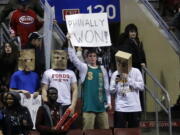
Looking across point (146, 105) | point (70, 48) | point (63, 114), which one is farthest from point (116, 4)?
point (63, 114)

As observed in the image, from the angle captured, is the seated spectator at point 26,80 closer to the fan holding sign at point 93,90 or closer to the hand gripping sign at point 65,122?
the fan holding sign at point 93,90

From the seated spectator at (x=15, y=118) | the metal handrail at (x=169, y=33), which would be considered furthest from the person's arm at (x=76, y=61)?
the metal handrail at (x=169, y=33)

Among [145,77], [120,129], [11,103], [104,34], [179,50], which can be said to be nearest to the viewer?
[11,103]

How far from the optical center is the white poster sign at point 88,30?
15.1m

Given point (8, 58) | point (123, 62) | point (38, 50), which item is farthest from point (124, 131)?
point (8, 58)

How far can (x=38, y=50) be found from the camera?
15555mm

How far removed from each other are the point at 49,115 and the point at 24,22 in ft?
13.7

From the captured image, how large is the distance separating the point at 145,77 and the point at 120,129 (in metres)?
2.59

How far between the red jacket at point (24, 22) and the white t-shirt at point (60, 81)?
7.85ft

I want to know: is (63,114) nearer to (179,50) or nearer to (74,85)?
(74,85)

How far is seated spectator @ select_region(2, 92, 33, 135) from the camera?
1263cm

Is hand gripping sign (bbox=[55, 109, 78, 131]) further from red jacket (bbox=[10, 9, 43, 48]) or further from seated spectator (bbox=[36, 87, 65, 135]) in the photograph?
red jacket (bbox=[10, 9, 43, 48])

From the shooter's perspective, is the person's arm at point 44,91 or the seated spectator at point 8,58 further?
the seated spectator at point 8,58

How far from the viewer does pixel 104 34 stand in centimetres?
1541
